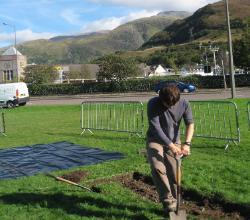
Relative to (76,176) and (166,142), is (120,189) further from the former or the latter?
(166,142)

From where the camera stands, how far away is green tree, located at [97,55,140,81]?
198ft

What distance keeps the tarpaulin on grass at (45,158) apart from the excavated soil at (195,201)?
5.38ft

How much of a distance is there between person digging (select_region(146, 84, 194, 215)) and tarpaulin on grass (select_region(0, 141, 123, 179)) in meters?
4.19

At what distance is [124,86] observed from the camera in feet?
193

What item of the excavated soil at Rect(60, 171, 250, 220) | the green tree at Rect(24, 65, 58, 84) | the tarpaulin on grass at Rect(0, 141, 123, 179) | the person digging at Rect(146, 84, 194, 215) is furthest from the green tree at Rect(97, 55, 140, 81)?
the person digging at Rect(146, 84, 194, 215)

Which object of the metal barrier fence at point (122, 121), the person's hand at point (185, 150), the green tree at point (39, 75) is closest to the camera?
the person's hand at point (185, 150)

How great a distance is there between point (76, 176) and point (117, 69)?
52.2 metres

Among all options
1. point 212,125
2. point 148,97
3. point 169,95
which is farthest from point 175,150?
point 148,97

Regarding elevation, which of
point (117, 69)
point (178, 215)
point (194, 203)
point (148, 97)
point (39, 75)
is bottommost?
point (194, 203)

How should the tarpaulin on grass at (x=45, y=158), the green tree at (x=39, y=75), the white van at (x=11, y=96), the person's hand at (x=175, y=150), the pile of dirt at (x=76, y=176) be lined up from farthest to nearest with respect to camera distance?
the green tree at (x=39, y=75)
the white van at (x=11, y=96)
the tarpaulin on grass at (x=45, y=158)
the pile of dirt at (x=76, y=176)
the person's hand at (x=175, y=150)

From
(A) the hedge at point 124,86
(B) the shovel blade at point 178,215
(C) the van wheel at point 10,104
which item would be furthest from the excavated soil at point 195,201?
→ (A) the hedge at point 124,86

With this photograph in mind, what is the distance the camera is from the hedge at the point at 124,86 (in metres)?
55.1

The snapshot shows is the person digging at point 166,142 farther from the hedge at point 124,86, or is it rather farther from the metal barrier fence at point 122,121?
the hedge at point 124,86

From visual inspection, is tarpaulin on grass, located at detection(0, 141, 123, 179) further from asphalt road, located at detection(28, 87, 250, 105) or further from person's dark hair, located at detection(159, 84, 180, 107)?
asphalt road, located at detection(28, 87, 250, 105)
